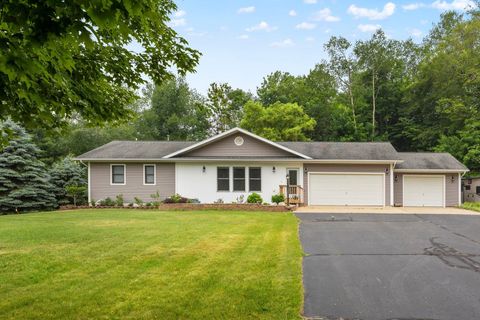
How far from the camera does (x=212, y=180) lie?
769 inches

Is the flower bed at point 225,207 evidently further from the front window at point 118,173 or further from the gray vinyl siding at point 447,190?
the gray vinyl siding at point 447,190

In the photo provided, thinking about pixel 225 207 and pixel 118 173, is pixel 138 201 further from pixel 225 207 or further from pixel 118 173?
pixel 225 207

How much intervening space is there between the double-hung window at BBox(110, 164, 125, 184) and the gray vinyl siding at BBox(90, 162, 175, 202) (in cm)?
21

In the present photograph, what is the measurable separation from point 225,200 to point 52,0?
16.9 m

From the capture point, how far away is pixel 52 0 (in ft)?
8.96

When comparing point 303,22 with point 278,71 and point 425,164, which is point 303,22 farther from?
point 278,71

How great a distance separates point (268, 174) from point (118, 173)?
8304 mm

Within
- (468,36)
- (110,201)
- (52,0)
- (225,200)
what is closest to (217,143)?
(225,200)

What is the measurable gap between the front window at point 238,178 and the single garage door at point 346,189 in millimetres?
3614

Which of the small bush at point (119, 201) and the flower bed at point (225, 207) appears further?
the small bush at point (119, 201)

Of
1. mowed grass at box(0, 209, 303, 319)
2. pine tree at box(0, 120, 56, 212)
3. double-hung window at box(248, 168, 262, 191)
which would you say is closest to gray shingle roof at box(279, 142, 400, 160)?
double-hung window at box(248, 168, 262, 191)

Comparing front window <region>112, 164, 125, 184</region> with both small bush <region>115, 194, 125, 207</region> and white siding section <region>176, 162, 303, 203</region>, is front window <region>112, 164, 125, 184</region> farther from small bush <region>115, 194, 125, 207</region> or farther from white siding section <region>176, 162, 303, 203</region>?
white siding section <region>176, 162, 303, 203</region>

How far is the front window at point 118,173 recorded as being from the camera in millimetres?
20250

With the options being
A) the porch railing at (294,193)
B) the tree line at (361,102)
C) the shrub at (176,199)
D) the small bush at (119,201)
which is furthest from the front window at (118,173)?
the porch railing at (294,193)
